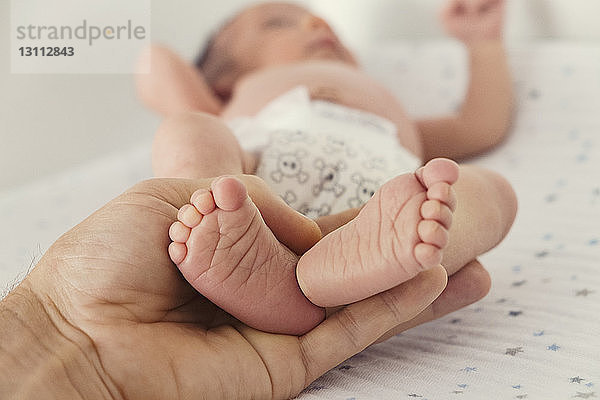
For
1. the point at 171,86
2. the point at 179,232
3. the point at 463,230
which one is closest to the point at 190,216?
the point at 179,232

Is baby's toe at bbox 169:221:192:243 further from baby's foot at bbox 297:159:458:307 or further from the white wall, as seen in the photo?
the white wall

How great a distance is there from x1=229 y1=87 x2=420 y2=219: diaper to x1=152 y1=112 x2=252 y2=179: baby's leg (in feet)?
0.32

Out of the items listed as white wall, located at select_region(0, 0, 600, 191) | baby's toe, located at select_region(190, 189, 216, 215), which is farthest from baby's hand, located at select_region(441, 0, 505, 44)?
baby's toe, located at select_region(190, 189, 216, 215)

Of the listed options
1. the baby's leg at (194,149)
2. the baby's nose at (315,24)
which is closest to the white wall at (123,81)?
the baby's nose at (315,24)

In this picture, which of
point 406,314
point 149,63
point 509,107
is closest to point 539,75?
point 509,107

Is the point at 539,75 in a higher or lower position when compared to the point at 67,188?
higher

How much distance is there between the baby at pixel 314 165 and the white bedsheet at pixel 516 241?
8cm

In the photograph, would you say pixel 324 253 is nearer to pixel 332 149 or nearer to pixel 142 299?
pixel 142 299

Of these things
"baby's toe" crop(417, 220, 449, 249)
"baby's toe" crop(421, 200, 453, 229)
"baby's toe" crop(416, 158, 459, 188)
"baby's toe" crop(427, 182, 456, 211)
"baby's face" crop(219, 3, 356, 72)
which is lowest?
"baby's toe" crop(417, 220, 449, 249)

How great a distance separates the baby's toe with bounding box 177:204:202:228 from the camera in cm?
68

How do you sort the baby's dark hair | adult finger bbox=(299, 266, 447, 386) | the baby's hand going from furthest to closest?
the baby's dark hair
the baby's hand
adult finger bbox=(299, 266, 447, 386)

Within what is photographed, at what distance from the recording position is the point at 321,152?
3.54 feet

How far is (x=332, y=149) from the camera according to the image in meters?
1.10

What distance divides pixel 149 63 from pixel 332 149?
75 centimetres
